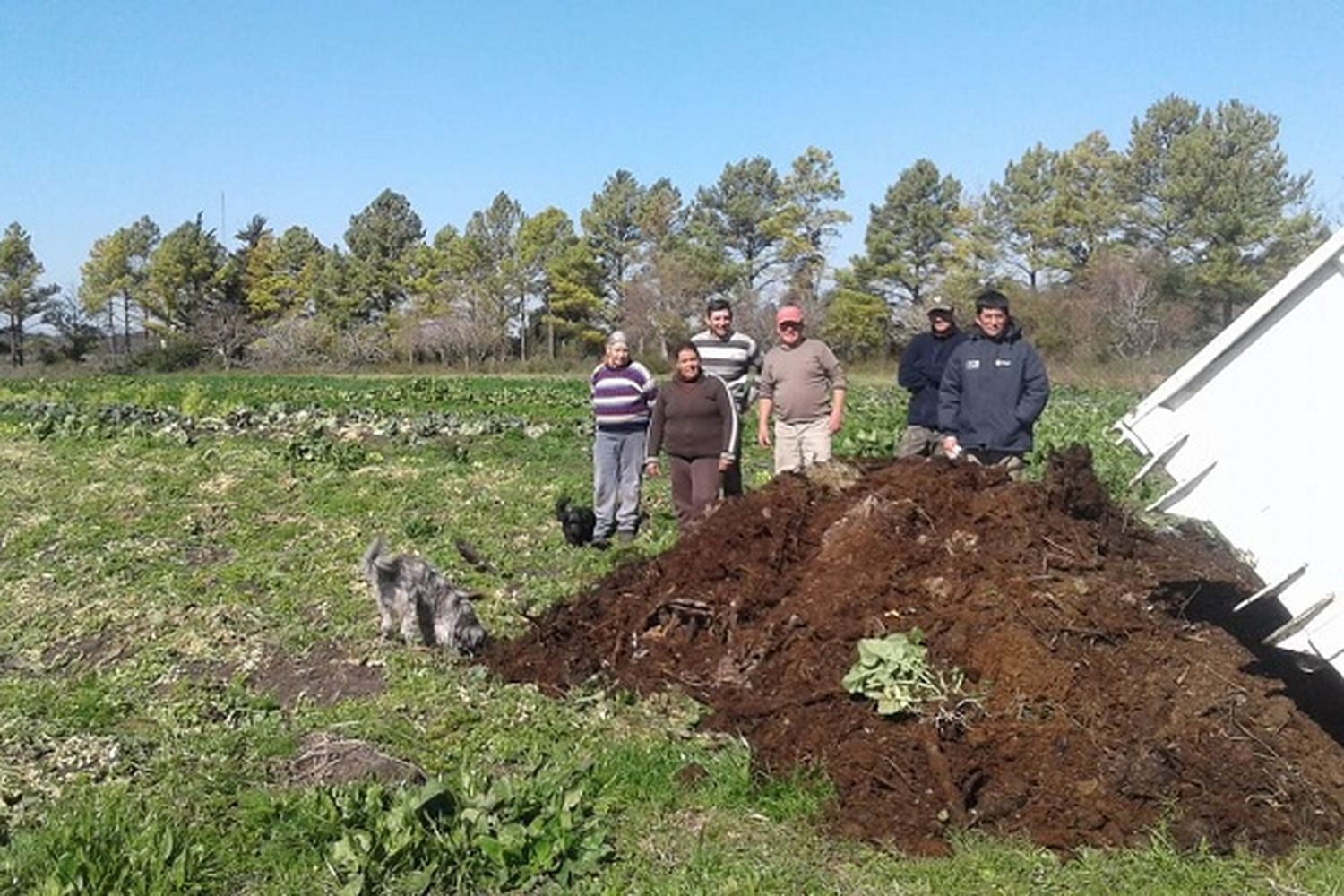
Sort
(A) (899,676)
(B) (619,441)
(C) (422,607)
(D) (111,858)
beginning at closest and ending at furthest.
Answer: (D) (111,858)
(A) (899,676)
(C) (422,607)
(B) (619,441)

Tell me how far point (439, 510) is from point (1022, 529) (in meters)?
6.66

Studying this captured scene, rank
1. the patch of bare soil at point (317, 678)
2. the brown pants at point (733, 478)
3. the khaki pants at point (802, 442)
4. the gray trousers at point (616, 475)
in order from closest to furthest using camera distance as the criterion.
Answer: the patch of bare soil at point (317, 678) → the khaki pants at point (802, 442) → the brown pants at point (733, 478) → the gray trousers at point (616, 475)

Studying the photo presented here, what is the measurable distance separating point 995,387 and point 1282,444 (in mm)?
3145

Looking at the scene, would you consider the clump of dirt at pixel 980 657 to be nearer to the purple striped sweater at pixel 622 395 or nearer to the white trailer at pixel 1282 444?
the white trailer at pixel 1282 444

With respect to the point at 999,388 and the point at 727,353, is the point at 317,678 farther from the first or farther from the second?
the point at 999,388

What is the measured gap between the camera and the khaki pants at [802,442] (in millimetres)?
8773

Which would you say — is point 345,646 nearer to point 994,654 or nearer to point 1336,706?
point 994,654

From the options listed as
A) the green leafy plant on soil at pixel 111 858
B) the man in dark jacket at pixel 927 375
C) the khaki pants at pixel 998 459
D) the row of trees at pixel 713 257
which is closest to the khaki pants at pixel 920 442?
the man in dark jacket at pixel 927 375

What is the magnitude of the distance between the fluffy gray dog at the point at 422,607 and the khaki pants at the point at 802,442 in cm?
295

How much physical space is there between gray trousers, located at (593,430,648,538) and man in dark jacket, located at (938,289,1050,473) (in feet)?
9.85

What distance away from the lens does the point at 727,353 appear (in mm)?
9148

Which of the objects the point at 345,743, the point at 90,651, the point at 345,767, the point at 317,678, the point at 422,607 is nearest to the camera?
→ the point at 345,767

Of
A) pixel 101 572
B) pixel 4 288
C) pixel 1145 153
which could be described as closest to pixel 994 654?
pixel 101 572

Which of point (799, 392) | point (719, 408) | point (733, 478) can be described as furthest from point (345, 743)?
point (733, 478)
